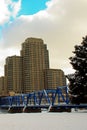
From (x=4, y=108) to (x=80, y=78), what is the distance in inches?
4481

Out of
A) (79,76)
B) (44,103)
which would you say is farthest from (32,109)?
(79,76)

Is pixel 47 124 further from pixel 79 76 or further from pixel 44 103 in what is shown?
pixel 44 103

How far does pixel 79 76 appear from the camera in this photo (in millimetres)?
60281

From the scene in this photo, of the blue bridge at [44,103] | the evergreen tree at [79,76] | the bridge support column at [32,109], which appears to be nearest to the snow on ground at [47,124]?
the evergreen tree at [79,76]

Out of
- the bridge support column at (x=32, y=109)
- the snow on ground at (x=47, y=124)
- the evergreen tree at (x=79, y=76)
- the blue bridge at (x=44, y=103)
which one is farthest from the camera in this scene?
the bridge support column at (x=32, y=109)

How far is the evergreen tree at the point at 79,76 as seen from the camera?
5773 cm

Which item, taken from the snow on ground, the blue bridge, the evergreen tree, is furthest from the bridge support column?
the snow on ground

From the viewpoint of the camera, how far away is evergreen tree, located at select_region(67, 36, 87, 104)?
57.7 m

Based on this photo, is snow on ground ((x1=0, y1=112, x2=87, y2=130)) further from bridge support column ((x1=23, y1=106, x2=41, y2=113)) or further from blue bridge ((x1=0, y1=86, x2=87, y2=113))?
bridge support column ((x1=23, y1=106, x2=41, y2=113))

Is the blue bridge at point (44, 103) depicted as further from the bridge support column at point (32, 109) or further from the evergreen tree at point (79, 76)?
the evergreen tree at point (79, 76)

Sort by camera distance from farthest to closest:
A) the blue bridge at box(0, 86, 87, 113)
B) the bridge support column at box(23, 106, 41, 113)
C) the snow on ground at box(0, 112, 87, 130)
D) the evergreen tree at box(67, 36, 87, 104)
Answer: the bridge support column at box(23, 106, 41, 113) → the blue bridge at box(0, 86, 87, 113) → the evergreen tree at box(67, 36, 87, 104) → the snow on ground at box(0, 112, 87, 130)

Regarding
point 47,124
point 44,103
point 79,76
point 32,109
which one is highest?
point 79,76

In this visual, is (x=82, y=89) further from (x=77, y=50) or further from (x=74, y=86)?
(x=77, y=50)

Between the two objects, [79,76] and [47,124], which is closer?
[47,124]
